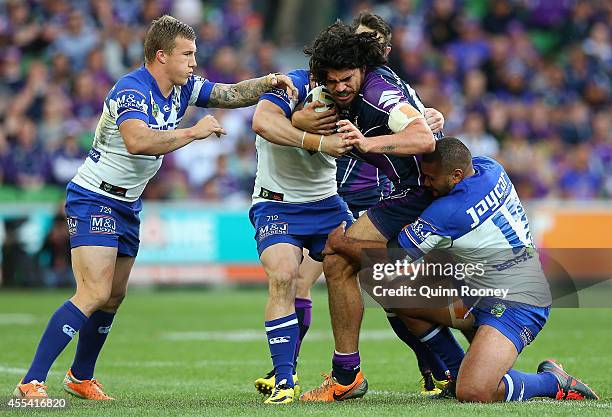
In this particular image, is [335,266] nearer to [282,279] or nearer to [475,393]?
[282,279]

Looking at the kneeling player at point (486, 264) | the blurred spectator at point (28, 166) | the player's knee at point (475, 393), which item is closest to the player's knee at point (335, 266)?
the kneeling player at point (486, 264)

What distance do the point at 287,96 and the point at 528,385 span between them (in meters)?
2.47

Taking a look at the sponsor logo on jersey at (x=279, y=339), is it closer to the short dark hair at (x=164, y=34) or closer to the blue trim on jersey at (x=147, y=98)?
the blue trim on jersey at (x=147, y=98)

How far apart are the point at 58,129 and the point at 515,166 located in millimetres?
7798

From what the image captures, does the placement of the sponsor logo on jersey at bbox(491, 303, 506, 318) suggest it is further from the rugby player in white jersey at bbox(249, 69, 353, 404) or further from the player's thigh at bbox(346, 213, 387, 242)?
the rugby player in white jersey at bbox(249, 69, 353, 404)

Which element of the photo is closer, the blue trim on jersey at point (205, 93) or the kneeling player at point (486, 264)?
the kneeling player at point (486, 264)

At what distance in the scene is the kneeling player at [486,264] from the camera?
6.96m

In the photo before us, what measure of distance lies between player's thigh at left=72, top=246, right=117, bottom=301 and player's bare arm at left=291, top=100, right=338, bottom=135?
151 cm

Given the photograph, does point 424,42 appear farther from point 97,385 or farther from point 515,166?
point 97,385

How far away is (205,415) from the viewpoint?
630 cm

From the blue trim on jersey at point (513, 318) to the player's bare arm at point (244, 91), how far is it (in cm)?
198

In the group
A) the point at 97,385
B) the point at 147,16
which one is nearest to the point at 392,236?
the point at 97,385

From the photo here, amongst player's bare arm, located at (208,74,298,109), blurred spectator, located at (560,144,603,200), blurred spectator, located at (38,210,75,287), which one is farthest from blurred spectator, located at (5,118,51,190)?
player's bare arm, located at (208,74,298,109)

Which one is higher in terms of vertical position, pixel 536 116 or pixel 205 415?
pixel 536 116
